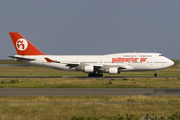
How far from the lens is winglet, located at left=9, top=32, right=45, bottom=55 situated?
5356 centimetres

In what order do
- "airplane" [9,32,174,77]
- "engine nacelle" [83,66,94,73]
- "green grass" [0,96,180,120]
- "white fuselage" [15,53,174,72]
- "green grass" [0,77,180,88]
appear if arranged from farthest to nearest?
"white fuselage" [15,53,174,72], "airplane" [9,32,174,77], "engine nacelle" [83,66,94,73], "green grass" [0,77,180,88], "green grass" [0,96,180,120]

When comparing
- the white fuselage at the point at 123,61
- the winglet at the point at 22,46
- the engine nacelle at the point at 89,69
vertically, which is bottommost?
the engine nacelle at the point at 89,69

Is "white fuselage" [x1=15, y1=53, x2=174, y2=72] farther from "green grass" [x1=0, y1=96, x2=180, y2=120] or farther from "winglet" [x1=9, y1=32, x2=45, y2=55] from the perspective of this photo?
"green grass" [x1=0, y1=96, x2=180, y2=120]

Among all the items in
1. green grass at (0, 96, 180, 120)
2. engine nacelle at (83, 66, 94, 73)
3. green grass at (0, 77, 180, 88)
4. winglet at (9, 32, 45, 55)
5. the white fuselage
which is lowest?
green grass at (0, 96, 180, 120)

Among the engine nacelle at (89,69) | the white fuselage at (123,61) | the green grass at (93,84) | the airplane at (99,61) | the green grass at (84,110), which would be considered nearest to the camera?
the green grass at (84,110)

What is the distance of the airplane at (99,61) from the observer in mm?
49500

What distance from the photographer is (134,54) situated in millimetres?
50625

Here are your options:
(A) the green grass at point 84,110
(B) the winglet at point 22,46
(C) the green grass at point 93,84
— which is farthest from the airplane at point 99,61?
(A) the green grass at point 84,110

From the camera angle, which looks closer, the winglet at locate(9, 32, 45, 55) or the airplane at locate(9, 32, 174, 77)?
the airplane at locate(9, 32, 174, 77)

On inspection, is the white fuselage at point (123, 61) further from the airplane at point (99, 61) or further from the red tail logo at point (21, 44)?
the red tail logo at point (21, 44)

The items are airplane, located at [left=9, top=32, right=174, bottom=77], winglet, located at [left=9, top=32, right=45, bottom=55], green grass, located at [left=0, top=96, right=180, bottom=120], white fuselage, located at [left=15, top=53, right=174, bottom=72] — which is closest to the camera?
green grass, located at [left=0, top=96, right=180, bottom=120]

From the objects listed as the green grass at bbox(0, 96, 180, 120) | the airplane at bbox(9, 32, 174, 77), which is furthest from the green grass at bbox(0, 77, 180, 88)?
the green grass at bbox(0, 96, 180, 120)

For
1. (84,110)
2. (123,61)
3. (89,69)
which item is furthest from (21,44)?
(84,110)

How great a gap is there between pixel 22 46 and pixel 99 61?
637 inches
